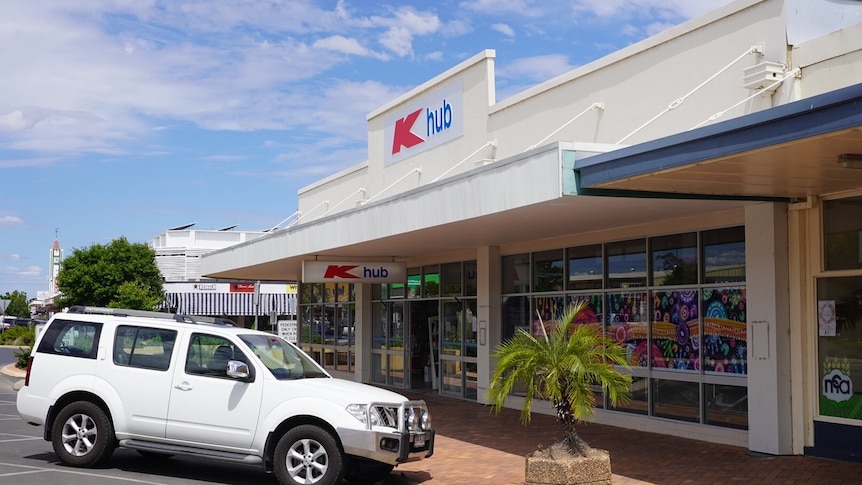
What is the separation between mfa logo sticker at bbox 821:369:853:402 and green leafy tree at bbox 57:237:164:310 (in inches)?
1469

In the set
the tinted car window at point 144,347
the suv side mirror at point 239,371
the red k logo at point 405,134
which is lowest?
the suv side mirror at point 239,371

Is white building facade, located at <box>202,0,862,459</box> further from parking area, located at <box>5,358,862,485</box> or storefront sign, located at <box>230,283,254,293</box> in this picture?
storefront sign, located at <box>230,283,254,293</box>

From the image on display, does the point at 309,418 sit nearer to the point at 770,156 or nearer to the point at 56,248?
the point at 770,156

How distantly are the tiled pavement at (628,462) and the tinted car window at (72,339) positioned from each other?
3.83 meters

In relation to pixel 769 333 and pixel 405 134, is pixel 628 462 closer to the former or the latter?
pixel 769 333

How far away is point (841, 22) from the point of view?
11750mm

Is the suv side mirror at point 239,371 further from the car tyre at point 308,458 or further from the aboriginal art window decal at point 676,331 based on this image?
the aboriginal art window decal at point 676,331

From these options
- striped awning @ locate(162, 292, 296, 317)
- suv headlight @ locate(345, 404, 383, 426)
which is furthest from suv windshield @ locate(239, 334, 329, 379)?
striped awning @ locate(162, 292, 296, 317)

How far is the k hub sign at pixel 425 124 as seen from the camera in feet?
62.1

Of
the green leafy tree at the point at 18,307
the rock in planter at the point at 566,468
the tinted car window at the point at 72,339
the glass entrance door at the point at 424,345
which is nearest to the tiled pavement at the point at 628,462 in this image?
the rock in planter at the point at 566,468

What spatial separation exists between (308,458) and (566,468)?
264 cm

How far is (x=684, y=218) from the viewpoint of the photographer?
→ 1381 cm

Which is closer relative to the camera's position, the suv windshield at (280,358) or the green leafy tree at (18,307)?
the suv windshield at (280,358)

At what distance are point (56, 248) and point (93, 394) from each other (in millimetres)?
123698
